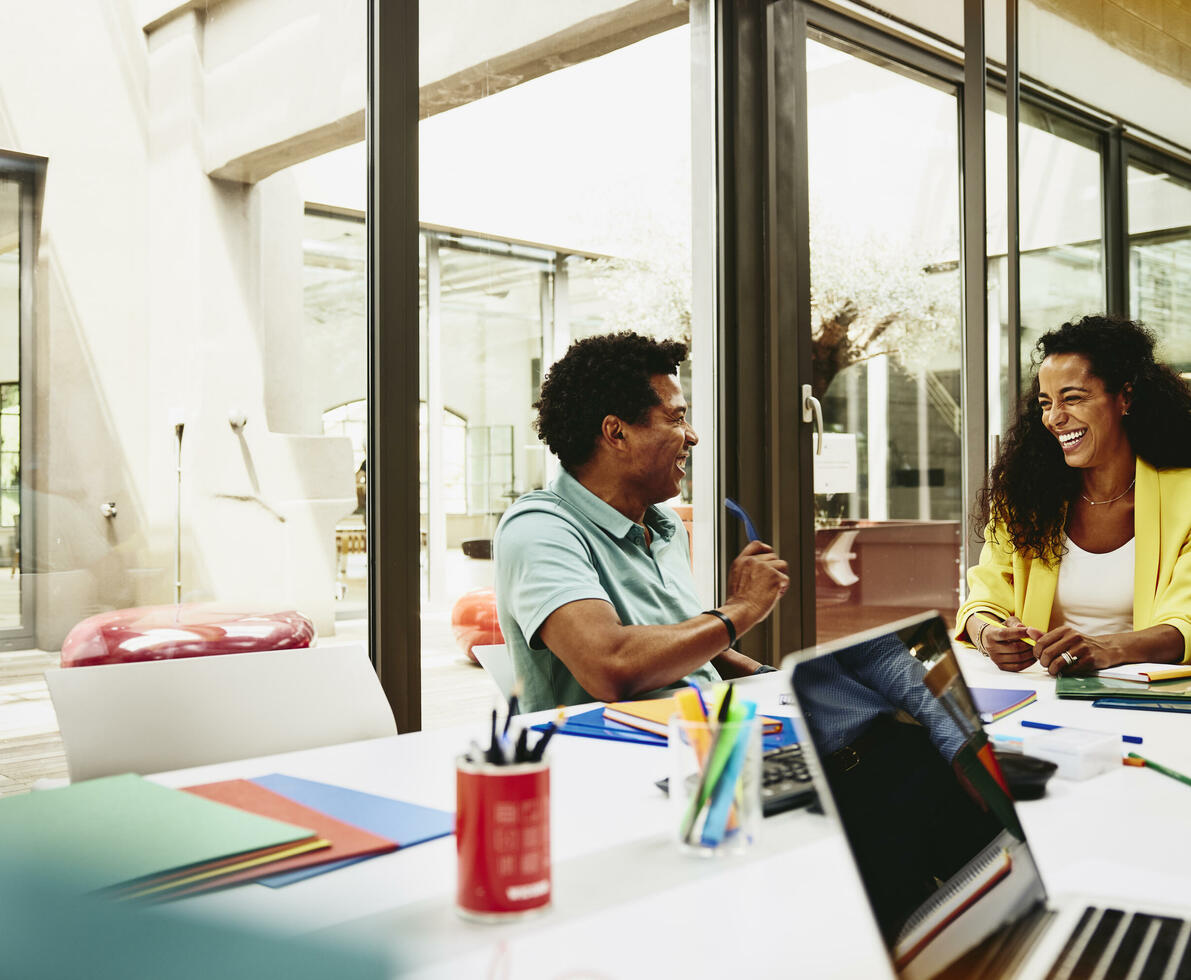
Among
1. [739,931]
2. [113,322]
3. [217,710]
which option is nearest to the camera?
[739,931]

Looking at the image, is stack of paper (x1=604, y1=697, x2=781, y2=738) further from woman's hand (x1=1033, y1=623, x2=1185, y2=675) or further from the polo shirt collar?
woman's hand (x1=1033, y1=623, x2=1185, y2=675)

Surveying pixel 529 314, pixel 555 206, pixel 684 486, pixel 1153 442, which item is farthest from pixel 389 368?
pixel 1153 442

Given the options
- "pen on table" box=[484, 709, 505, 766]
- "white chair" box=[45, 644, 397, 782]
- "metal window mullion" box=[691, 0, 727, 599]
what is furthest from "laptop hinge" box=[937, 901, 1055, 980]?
"metal window mullion" box=[691, 0, 727, 599]

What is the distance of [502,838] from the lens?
81 centimetres

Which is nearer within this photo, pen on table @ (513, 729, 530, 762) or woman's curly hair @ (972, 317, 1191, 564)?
pen on table @ (513, 729, 530, 762)

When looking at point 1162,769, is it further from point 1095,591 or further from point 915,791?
point 1095,591

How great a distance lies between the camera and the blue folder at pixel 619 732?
1.38m

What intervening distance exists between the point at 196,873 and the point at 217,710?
0.66m

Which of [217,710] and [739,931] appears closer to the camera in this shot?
[739,931]

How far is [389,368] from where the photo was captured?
261cm

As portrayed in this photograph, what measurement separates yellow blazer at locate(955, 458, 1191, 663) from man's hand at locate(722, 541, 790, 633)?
0.55 meters

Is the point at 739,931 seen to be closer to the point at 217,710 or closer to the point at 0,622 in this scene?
the point at 217,710

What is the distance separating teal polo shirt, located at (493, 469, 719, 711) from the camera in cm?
181

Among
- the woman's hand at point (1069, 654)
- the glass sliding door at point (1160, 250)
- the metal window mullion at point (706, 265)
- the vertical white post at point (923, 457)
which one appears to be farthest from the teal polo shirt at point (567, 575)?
the glass sliding door at point (1160, 250)
